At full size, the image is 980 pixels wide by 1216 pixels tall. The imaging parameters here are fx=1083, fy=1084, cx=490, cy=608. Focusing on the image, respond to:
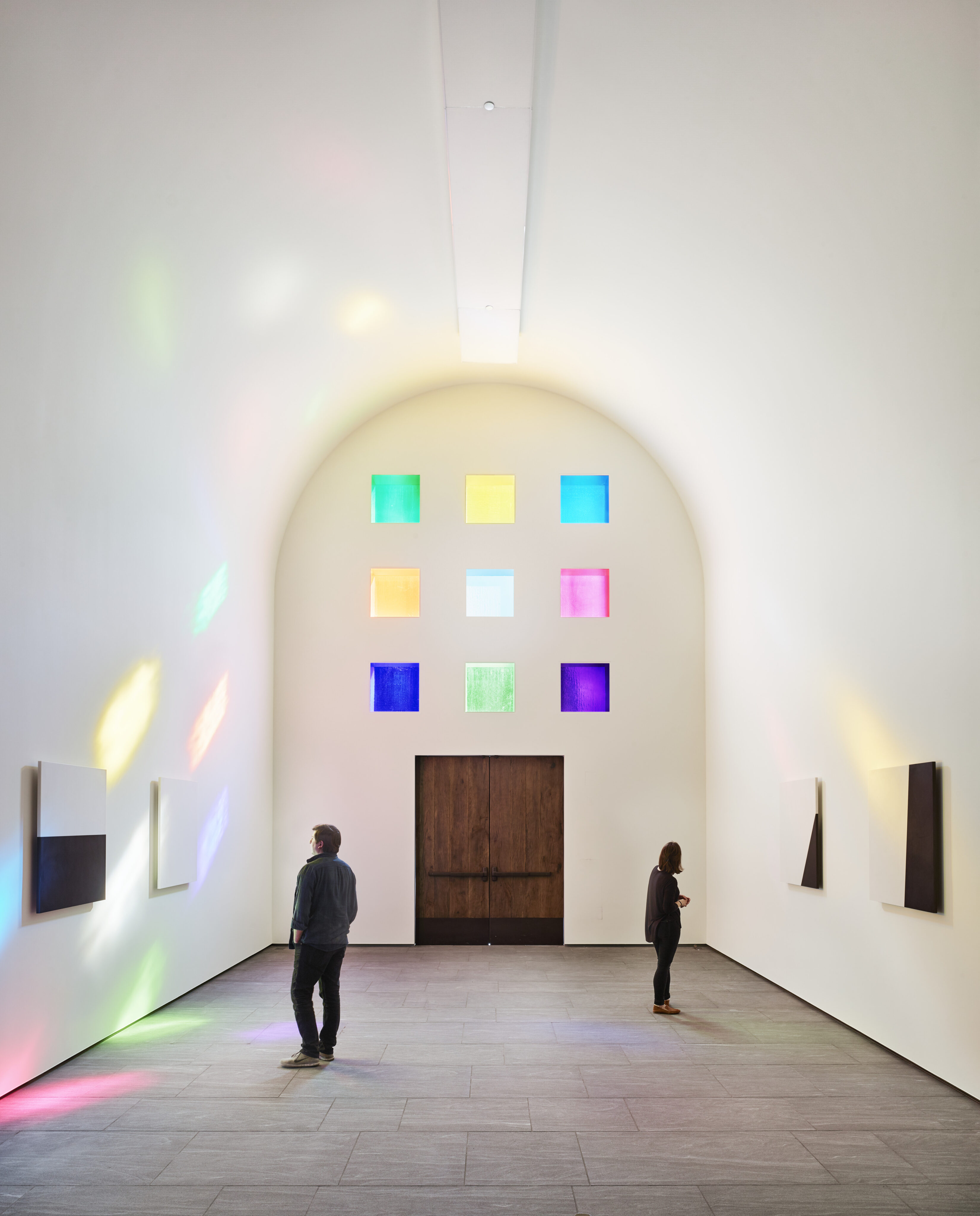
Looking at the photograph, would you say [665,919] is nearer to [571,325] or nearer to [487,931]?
[487,931]

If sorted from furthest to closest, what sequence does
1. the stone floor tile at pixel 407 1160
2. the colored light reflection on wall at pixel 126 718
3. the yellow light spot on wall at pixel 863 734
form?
the colored light reflection on wall at pixel 126 718 → the yellow light spot on wall at pixel 863 734 → the stone floor tile at pixel 407 1160

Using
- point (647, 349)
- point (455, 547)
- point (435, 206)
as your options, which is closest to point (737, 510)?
point (647, 349)

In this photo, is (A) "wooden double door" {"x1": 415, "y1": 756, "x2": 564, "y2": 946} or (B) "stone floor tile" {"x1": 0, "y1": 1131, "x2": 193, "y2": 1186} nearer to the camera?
(B) "stone floor tile" {"x1": 0, "y1": 1131, "x2": 193, "y2": 1186}

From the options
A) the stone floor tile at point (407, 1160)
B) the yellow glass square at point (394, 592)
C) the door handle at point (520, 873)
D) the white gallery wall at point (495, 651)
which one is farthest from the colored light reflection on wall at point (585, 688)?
the stone floor tile at point (407, 1160)

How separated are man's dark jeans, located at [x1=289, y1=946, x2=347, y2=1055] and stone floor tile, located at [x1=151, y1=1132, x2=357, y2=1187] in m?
1.25

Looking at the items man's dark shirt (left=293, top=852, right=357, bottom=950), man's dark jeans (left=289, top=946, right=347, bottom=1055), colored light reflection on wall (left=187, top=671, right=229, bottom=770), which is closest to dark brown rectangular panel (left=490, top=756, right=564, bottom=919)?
colored light reflection on wall (left=187, top=671, right=229, bottom=770)

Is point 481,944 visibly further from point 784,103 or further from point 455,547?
point 784,103

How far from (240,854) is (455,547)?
4.00 m

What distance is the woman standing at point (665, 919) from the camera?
816 cm

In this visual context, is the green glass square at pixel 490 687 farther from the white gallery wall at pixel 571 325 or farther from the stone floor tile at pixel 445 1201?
the stone floor tile at pixel 445 1201

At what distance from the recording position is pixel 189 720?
9031 mm

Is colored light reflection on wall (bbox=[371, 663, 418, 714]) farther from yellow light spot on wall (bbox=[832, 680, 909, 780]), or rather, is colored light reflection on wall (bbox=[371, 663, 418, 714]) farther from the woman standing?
yellow light spot on wall (bbox=[832, 680, 909, 780])

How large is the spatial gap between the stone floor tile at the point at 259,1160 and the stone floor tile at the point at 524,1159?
1.99 ft

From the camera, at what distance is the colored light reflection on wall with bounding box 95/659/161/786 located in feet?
23.8
